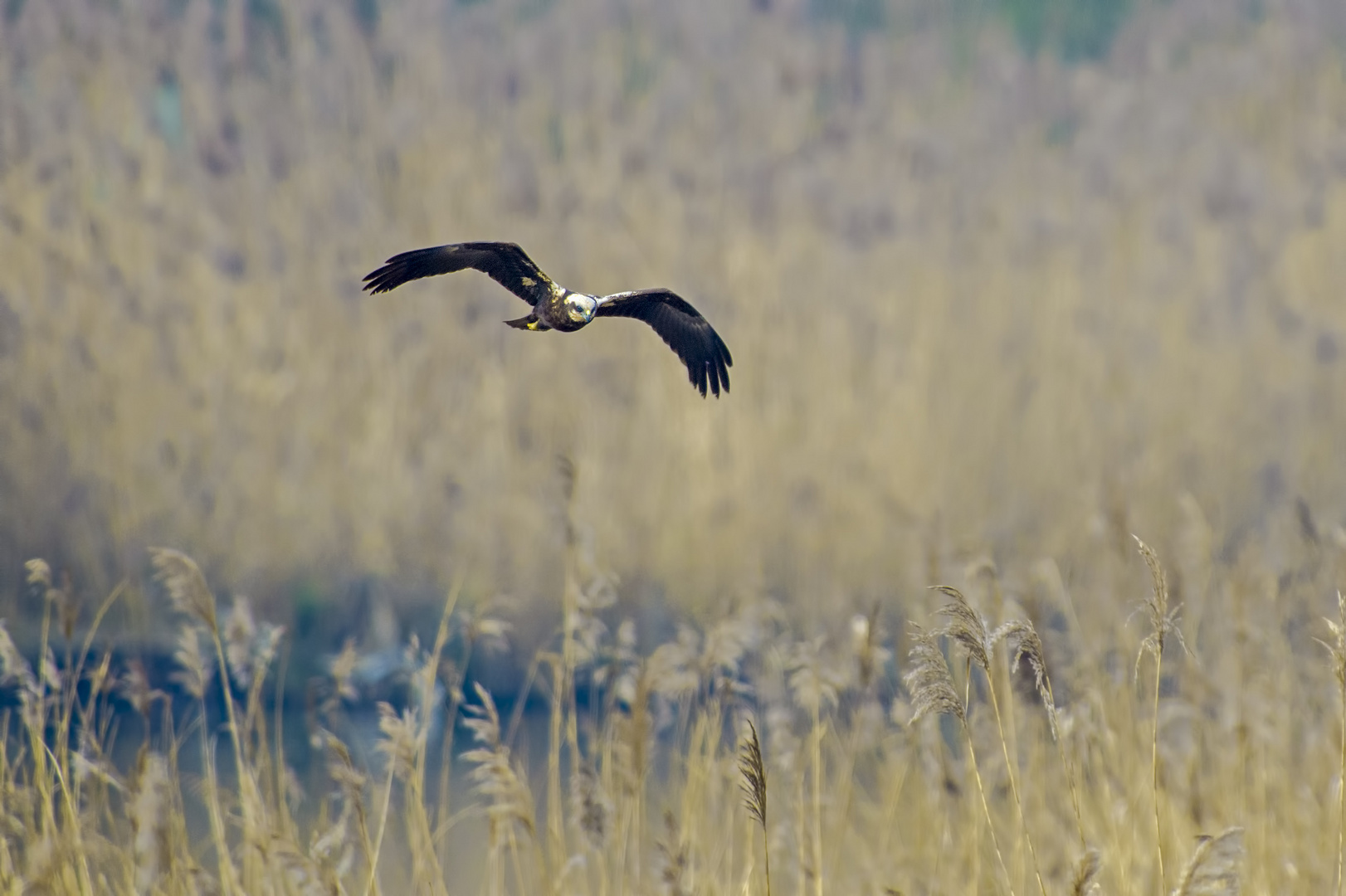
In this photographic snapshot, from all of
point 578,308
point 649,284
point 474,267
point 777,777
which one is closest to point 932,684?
point 578,308

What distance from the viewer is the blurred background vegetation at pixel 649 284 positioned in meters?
5.38

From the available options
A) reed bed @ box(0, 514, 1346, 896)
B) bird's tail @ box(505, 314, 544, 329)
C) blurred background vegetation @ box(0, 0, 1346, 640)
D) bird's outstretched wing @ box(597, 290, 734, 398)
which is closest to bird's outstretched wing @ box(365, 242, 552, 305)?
bird's tail @ box(505, 314, 544, 329)

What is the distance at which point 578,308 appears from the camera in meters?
1.81

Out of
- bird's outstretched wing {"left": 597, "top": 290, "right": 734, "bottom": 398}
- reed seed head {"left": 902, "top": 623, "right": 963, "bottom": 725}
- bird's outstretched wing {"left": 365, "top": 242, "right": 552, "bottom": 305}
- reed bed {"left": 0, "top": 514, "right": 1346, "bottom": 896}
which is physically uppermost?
bird's outstretched wing {"left": 365, "top": 242, "right": 552, "bottom": 305}

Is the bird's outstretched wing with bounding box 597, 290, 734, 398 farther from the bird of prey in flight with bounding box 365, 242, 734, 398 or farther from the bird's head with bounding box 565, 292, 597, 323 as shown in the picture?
the bird's head with bounding box 565, 292, 597, 323

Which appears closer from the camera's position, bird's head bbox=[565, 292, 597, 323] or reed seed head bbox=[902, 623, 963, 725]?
reed seed head bbox=[902, 623, 963, 725]

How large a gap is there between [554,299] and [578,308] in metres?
0.05

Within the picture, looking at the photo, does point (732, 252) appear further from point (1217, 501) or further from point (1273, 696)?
point (1273, 696)

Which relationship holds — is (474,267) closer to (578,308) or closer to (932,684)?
(578,308)

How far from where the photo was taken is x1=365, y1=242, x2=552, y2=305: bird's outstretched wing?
1933mm

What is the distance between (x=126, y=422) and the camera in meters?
5.39

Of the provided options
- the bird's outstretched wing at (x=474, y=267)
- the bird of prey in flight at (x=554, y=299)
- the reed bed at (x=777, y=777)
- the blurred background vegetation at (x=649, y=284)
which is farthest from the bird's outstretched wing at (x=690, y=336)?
the blurred background vegetation at (x=649, y=284)

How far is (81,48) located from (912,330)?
4356mm

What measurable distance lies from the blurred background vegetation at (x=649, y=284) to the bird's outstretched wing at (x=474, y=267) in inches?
111
